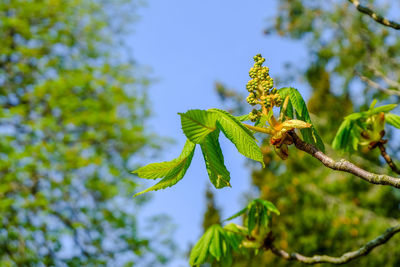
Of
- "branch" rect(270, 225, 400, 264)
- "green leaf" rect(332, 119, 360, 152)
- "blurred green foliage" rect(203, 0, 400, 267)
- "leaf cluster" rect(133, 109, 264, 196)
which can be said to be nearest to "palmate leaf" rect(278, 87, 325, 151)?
"leaf cluster" rect(133, 109, 264, 196)

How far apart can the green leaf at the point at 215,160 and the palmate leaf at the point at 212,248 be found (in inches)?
30.9

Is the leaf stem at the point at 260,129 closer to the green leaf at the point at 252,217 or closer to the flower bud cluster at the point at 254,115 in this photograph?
the flower bud cluster at the point at 254,115

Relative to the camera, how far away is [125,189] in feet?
29.0

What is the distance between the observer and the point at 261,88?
1149 millimetres

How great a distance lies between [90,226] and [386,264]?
754cm

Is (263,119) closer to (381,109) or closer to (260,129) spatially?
(260,129)

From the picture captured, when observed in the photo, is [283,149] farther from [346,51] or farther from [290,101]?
[346,51]

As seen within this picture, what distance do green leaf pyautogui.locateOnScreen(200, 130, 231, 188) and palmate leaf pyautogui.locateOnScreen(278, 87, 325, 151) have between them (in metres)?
0.29

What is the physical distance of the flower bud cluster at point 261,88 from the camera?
1138mm

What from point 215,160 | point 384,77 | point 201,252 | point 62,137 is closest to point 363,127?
point 215,160

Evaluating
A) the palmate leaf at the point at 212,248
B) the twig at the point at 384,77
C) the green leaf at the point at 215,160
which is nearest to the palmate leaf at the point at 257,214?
the palmate leaf at the point at 212,248

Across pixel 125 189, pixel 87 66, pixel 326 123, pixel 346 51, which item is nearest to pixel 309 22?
pixel 346 51

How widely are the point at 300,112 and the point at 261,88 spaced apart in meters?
0.19

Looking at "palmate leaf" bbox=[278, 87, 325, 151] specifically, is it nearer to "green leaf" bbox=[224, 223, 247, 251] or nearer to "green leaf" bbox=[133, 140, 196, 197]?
"green leaf" bbox=[133, 140, 196, 197]
